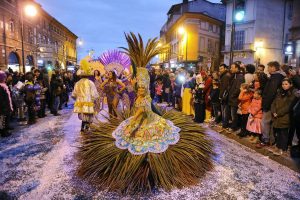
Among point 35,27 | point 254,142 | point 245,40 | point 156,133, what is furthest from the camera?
point 35,27

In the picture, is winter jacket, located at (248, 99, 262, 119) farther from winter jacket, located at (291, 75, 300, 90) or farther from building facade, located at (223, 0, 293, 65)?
building facade, located at (223, 0, 293, 65)

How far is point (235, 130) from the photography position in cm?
680

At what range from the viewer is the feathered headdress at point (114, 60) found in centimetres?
836

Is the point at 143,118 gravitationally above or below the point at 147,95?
below

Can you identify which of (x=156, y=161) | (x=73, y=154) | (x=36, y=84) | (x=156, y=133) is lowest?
(x=73, y=154)

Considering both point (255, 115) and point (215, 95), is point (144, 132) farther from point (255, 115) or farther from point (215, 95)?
point (215, 95)

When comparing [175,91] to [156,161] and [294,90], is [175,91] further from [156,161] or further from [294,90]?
[156,161]

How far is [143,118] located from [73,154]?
6.50 ft

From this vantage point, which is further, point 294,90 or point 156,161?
point 294,90

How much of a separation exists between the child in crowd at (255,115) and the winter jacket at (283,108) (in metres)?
0.57

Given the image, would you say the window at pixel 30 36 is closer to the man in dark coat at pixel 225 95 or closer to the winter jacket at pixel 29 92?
the winter jacket at pixel 29 92

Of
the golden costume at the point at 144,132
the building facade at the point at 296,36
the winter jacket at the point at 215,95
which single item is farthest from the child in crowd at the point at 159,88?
the building facade at the point at 296,36

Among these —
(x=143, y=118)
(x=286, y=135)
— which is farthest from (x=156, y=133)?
(x=286, y=135)

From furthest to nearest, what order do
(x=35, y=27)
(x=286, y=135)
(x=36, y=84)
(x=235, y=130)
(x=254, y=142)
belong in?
(x=35, y=27)
(x=36, y=84)
(x=235, y=130)
(x=254, y=142)
(x=286, y=135)
